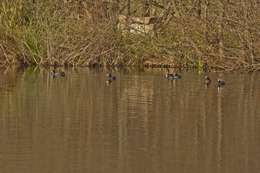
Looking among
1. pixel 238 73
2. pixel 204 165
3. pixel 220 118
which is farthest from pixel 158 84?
pixel 204 165

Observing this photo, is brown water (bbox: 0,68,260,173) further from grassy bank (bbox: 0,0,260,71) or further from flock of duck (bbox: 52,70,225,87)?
grassy bank (bbox: 0,0,260,71)

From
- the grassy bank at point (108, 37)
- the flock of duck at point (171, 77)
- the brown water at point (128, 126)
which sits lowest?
the brown water at point (128, 126)

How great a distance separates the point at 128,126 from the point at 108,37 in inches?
538

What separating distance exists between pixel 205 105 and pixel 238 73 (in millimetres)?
8051

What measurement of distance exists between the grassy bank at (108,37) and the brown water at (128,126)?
14.4 ft

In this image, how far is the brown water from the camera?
364 inches

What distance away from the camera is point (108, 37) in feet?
83.5

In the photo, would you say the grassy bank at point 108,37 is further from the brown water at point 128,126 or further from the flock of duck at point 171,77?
the brown water at point 128,126

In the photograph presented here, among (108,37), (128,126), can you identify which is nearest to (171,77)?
(108,37)

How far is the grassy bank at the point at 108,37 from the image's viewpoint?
79.2 ft

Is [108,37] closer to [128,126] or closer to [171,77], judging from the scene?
[171,77]

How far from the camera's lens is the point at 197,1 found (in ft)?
79.2

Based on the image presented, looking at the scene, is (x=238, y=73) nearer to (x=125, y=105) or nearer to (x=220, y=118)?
(x=125, y=105)

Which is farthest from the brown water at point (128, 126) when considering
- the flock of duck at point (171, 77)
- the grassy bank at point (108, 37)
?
the grassy bank at point (108, 37)
